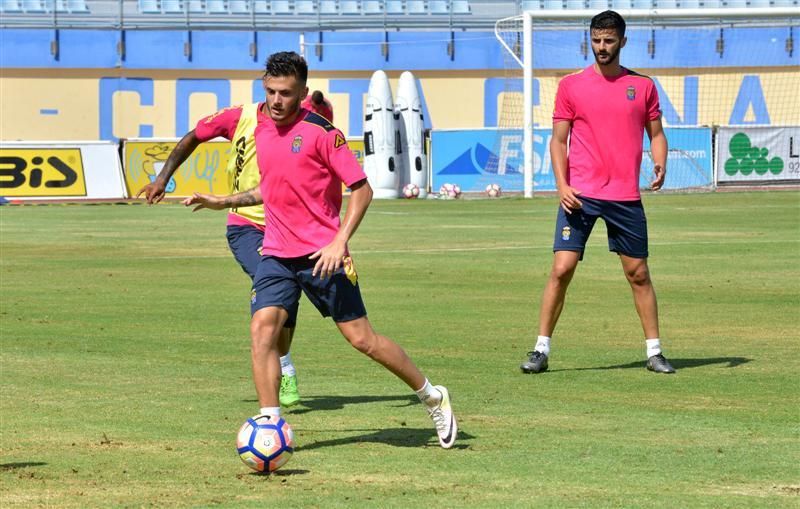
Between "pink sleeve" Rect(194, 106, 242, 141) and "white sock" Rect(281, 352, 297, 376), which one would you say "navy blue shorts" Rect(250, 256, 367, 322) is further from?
"pink sleeve" Rect(194, 106, 242, 141)

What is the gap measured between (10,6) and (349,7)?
13.8 meters

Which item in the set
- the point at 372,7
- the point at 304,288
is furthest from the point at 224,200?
the point at 372,7

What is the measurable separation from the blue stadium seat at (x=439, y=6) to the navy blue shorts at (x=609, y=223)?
165 ft

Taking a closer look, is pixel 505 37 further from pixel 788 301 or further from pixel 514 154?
pixel 788 301

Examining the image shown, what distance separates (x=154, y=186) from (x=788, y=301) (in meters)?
8.24

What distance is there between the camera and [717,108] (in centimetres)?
5978

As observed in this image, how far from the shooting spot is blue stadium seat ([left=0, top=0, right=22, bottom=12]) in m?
58.6

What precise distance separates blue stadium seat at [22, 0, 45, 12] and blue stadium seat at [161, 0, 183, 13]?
4.82 m

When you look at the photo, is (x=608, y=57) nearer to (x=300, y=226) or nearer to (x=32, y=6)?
(x=300, y=226)

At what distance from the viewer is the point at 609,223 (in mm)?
10250

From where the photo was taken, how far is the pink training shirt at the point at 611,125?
10.1m

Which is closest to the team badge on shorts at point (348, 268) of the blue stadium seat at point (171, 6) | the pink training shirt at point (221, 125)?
the pink training shirt at point (221, 125)

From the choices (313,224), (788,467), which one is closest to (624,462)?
(788,467)

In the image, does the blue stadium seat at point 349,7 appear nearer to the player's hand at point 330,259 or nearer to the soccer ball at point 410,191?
the soccer ball at point 410,191
